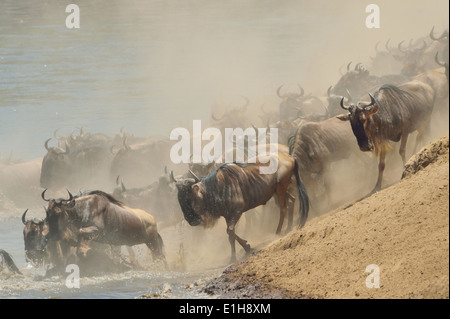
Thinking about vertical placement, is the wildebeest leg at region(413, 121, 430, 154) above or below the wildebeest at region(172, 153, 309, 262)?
above

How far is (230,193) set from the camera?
12.9 meters

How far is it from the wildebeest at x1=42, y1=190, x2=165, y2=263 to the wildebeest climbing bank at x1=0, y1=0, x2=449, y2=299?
1.0 inches

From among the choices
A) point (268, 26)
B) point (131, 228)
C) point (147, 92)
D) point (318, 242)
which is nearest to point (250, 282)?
point (318, 242)

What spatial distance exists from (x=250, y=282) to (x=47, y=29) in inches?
964

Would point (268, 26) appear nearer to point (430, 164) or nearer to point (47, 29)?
point (47, 29)

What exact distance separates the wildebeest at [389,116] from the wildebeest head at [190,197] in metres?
2.50

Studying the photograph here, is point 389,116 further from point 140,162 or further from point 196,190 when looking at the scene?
point 140,162

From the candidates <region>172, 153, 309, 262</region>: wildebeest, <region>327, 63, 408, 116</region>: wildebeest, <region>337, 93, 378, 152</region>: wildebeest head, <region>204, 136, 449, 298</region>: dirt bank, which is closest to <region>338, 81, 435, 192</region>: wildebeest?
<region>337, 93, 378, 152</region>: wildebeest head

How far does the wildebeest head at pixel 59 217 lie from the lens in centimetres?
1310

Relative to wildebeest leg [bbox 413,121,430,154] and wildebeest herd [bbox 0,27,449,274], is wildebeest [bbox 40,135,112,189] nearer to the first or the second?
wildebeest herd [bbox 0,27,449,274]

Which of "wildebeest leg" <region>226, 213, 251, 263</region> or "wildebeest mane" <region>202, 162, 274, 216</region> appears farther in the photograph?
"wildebeest mane" <region>202, 162, 274, 216</region>

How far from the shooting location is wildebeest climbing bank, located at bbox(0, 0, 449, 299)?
9773mm

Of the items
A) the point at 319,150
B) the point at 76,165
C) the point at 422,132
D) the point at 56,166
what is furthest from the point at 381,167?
the point at 56,166

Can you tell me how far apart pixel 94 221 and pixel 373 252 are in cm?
575
